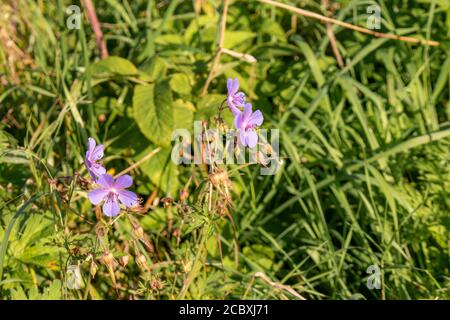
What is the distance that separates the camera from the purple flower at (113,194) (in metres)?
1.73

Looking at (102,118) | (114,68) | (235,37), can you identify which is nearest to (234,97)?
Answer: (114,68)

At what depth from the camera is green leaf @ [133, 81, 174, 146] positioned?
2535mm

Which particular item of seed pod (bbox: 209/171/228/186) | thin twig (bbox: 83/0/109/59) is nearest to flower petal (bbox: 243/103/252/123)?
seed pod (bbox: 209/171/228/186)

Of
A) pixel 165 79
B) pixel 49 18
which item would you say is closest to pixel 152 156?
pixel 165 79

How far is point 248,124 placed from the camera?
6.03 ft

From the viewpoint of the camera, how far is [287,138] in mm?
2688

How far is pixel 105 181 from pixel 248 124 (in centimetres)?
37

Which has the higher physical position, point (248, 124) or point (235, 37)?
point (235, 37)

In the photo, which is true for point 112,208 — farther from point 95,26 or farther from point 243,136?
point 95,26

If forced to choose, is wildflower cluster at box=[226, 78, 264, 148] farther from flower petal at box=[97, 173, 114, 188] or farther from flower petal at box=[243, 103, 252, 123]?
flower petal at box=[97, 173, 114, 188]

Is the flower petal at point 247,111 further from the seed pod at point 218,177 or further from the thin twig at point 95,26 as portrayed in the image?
the thin twig at point 95,26

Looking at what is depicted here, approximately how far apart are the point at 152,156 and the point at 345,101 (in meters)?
0.87

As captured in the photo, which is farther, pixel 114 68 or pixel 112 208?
pixel 114 68

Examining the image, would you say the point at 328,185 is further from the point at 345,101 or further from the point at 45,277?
the point at 45,277
